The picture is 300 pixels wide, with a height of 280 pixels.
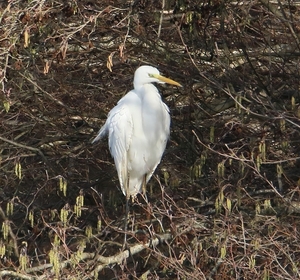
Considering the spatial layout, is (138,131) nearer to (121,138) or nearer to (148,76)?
(121,138)

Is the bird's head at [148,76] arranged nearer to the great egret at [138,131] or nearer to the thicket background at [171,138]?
the great egret at [138,131]

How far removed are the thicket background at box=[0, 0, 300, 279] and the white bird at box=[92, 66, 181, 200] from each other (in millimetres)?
170

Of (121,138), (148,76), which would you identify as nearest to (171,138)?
(121,138)

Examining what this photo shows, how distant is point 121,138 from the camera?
6.46 metres

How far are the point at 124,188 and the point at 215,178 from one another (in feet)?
2.39

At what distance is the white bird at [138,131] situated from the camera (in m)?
6.28

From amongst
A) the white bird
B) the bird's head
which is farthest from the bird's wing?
the bird's head

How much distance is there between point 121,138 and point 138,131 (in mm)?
210

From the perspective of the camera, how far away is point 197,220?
5.53 meters

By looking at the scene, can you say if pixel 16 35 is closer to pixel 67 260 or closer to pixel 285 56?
pixel 67 260

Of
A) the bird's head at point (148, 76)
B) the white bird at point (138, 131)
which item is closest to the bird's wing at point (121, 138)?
the white bird at point (138, 131)

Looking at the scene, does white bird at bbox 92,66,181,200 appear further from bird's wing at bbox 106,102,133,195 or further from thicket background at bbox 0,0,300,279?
thicket background at bbox 0,0,300,279

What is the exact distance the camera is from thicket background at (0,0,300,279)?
5176mm

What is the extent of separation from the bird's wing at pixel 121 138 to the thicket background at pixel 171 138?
10.0 inches
